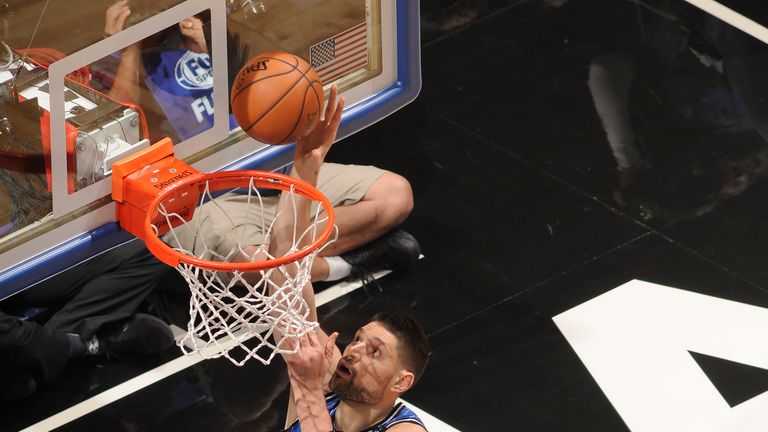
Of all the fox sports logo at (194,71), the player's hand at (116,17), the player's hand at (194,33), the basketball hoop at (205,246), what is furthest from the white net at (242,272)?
the player's hand at (116,17)

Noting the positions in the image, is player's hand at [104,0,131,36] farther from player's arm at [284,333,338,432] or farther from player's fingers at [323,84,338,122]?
player's arm at [284,333,338,432]

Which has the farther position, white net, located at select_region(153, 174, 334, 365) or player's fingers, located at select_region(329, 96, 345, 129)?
player's fingers, located at select_region(329, 96, 345, 129)

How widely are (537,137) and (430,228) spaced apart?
963mm

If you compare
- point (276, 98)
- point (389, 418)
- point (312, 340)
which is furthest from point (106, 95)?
point (389, 418)

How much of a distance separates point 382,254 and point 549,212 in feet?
3.14

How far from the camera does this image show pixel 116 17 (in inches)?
181

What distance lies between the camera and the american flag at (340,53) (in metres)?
5.21

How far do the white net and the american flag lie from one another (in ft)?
1.71

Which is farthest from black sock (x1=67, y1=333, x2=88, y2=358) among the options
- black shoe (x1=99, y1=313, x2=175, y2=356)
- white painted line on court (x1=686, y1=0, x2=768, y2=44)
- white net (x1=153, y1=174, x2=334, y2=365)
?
white painted line on court (x1=686, y1=0, x2=768, y2=44)

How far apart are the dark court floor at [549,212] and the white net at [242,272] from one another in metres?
0.49

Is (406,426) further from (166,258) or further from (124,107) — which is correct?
(124,107)

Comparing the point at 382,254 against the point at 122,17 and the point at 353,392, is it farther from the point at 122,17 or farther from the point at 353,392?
the point at 122,17

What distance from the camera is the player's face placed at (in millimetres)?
4621

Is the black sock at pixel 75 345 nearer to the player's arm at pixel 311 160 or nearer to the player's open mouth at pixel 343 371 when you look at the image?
the player's arm at pixel 311 160
